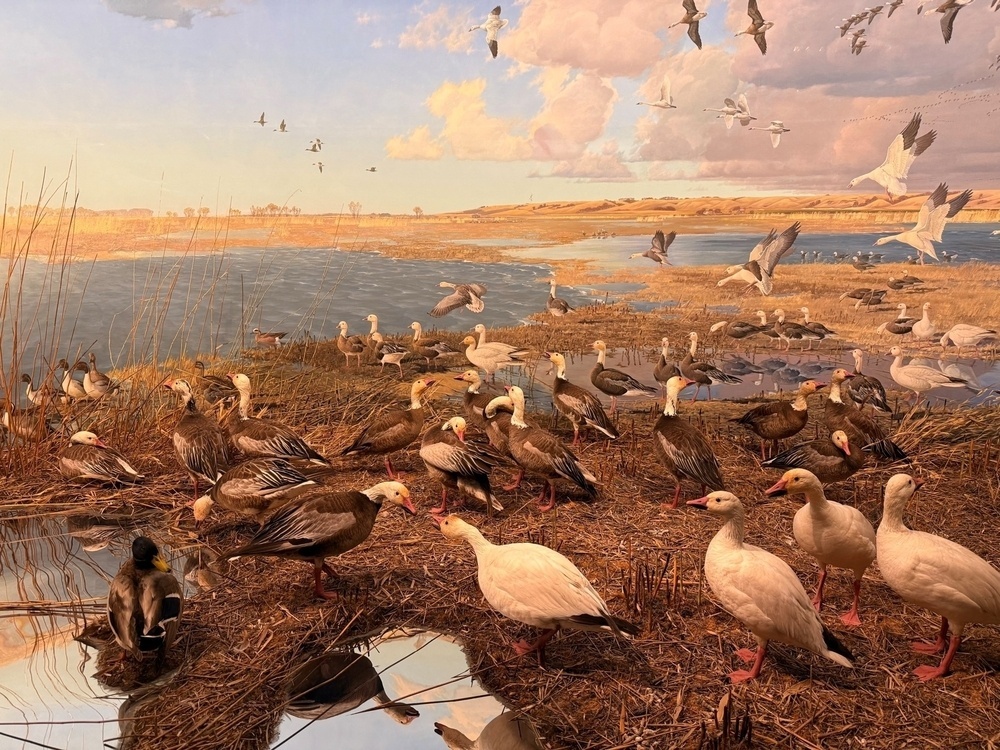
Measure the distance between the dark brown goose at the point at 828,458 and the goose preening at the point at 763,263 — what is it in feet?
11.2

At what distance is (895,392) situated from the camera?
7145 millimetres

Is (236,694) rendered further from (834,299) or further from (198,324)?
(834,299)

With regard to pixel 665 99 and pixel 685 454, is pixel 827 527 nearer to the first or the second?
pixel 685 454

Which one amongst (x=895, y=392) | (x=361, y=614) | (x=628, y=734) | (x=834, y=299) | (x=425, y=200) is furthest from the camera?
(x=425, y=200)

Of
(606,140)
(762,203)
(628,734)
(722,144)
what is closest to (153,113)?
(606,140)

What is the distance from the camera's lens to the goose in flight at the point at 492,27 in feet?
23.4

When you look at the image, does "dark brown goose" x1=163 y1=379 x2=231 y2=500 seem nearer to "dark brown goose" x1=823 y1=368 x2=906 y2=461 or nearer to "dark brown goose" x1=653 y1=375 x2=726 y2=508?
"dark brown goose" x1=653 y1=375 x2=726 y2=508

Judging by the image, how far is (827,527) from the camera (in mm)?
3416

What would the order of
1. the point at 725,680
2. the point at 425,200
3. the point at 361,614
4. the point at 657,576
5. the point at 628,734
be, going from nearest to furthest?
the point at 628,734 → the point at 725,680 → the point at 361,614 → the point at 657,576 → the point at 425,200

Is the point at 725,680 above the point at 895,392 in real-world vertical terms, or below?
below

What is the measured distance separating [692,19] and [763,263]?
2767 millimetres

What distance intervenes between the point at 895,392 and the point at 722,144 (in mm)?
3368

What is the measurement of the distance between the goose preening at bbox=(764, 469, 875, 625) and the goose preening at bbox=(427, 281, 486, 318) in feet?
16.5

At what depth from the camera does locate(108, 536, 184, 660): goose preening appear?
9.52ft
